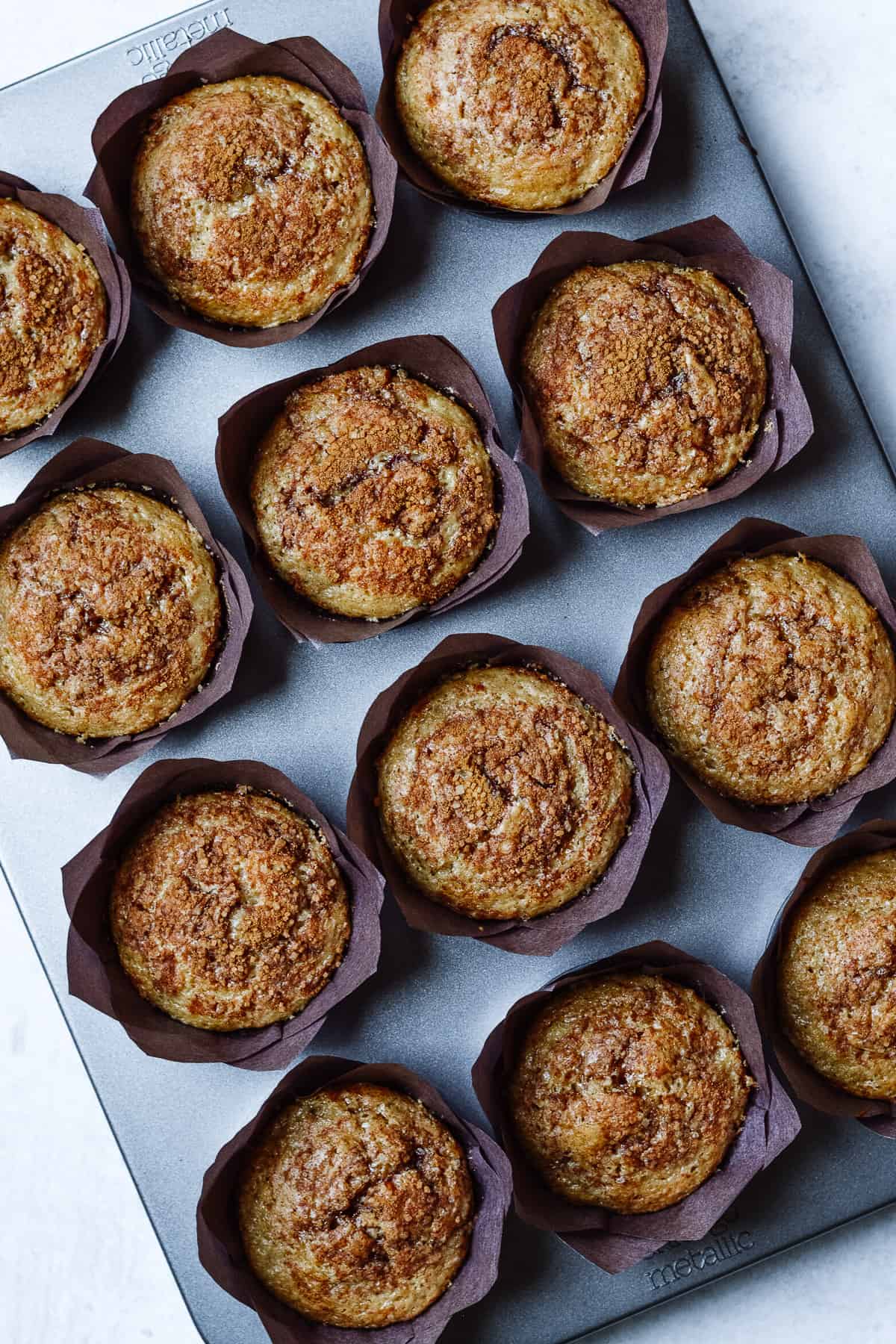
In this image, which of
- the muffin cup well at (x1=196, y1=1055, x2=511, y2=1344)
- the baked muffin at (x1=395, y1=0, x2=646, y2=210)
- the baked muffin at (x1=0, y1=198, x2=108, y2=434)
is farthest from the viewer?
the baked muffin at (x1=395, y1=0, x2=646, y2=210)

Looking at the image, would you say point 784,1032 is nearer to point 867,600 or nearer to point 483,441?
point 867,600

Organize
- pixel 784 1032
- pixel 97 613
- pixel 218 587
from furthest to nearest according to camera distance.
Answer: pixel 784 1032 → pixel 218 587 → pixel 97 613

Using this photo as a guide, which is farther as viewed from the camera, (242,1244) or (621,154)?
(621,154)

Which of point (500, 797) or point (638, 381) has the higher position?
point (638, 381)

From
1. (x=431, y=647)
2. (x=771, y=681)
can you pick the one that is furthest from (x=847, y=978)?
(x=431, y=647)

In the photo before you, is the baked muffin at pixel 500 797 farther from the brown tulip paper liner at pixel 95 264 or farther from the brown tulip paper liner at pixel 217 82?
the brown tulip paper liner at pixel 95 264

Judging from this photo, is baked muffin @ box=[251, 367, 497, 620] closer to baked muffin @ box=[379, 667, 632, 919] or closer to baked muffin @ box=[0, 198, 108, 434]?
baked muffin @ box=[379, 667, 632, 919]

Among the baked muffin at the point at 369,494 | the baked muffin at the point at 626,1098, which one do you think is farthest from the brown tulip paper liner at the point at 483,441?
the baked muffin at the point at 626,1098

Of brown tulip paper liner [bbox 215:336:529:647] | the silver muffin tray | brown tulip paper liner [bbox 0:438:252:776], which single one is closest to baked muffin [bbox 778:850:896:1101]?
the silver muffin tray
